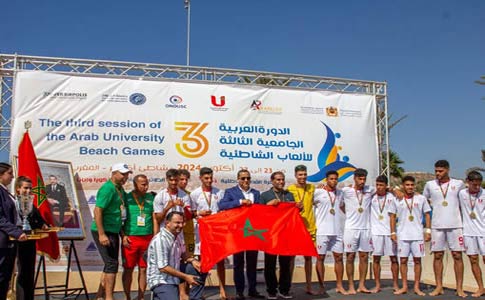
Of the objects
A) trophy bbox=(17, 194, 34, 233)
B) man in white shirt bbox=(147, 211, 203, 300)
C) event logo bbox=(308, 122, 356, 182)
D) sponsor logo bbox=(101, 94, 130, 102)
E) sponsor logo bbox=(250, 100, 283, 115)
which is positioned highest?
sponsor logo bbox=(101, 94, 130, 102)

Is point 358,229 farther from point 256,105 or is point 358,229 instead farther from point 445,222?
point 256,105

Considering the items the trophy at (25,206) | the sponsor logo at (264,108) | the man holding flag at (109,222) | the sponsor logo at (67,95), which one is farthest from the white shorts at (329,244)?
the sponsor logo at (67,95)

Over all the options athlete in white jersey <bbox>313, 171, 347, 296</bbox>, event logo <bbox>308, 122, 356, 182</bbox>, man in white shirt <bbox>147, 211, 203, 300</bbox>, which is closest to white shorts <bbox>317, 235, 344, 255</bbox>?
athlete in white jersey <bbox>313, 171, 347, 296</bbox>

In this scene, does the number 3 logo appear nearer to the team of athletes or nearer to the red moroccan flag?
the team of athletes

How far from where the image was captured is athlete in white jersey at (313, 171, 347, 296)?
23.3 feet

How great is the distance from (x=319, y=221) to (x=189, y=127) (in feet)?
8.59

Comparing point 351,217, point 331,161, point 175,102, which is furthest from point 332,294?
point 175,102

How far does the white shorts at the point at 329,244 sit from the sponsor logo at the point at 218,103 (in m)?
2.74

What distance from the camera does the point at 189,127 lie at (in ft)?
26.8

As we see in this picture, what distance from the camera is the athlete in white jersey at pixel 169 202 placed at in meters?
6.42

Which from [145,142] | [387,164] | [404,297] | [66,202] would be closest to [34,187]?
[66,202]

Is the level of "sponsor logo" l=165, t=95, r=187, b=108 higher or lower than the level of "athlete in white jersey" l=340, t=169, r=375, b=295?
higher

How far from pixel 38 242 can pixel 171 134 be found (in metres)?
2.60

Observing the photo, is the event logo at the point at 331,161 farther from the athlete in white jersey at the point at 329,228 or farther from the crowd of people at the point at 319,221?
the athlete in white jersey at the point at 329,228
